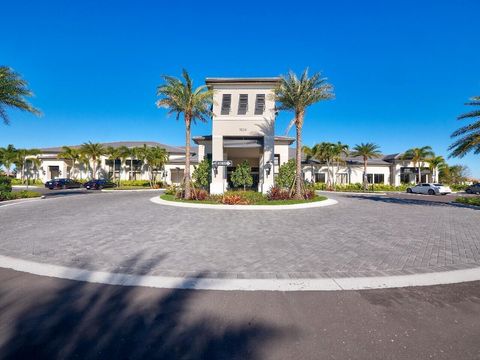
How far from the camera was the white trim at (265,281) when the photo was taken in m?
4.28

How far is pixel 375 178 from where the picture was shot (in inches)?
1732

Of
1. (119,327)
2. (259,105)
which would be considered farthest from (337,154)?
(119,327)

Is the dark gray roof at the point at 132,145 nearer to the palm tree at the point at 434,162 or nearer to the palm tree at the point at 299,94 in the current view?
the palm tree at the point at 299,94

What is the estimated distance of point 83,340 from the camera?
2924 mm

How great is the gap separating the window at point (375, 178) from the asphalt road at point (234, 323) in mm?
44395

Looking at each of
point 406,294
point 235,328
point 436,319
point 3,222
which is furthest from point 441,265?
point 3,222

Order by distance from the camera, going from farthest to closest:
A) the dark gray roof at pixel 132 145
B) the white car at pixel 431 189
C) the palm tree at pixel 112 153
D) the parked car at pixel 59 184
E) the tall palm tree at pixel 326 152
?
the dark gray roof at pixel 132 145
the palm tree at pixel 112 153
the tall palm tree at pixel 326 152
the parked car at pixel 59 184
the white car at pixel 431 189

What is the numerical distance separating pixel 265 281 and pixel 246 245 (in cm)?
236

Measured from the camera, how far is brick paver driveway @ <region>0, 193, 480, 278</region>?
519 centimetres

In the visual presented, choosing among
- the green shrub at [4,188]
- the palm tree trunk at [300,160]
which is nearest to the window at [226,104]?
the palm tree trunk at [300,160]

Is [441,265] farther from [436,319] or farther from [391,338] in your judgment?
[391,338]

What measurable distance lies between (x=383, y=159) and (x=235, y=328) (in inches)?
2161

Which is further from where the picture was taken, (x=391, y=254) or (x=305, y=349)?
(x=391, y=254)

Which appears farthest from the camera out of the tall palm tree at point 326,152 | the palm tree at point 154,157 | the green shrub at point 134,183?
the green shrub at point 134,183
